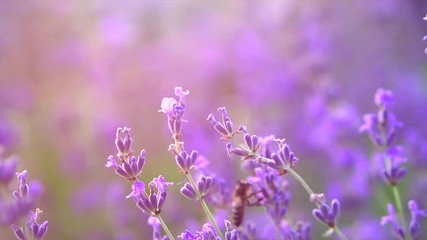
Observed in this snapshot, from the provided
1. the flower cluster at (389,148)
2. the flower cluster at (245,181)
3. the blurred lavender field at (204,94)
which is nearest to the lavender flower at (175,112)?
the flower cluster at (245,181)

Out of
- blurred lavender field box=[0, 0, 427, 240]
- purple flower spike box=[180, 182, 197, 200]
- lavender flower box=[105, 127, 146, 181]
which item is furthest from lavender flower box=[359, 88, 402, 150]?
blurred lavender field box=[0, 0, 427, 240]

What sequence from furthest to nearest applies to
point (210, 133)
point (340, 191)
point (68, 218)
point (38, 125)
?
point (38, 125) < point (210, 133) < point (68, 218) < point (340, 191)

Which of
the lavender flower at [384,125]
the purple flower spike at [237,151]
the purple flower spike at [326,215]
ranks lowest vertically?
the purple flower spike at [326,215]

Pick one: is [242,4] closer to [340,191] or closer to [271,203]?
[340,191]

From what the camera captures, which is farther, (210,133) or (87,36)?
(87,36)

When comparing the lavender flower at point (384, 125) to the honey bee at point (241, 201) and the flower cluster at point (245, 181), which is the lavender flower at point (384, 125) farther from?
the honey bee at point (241, 201)

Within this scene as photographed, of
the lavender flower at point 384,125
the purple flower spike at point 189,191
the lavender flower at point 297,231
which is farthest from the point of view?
the lavender flower at point 384,125

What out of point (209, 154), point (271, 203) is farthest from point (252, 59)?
point (271, 203)
